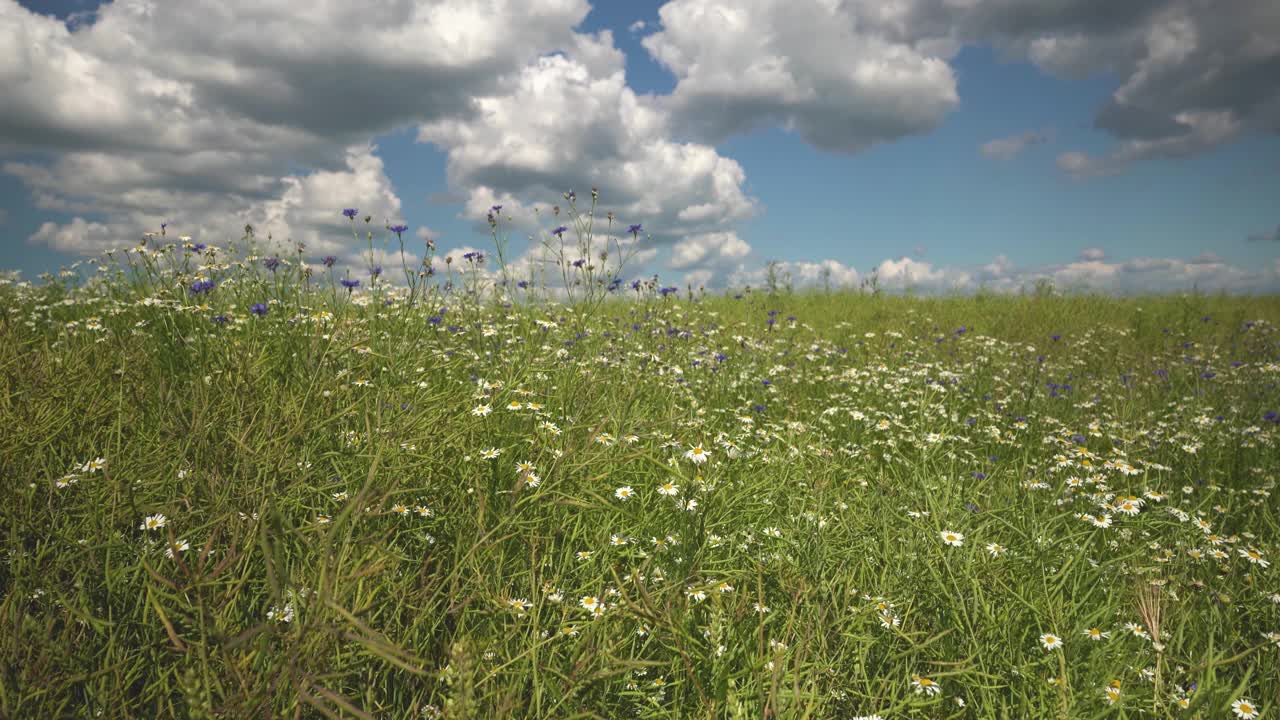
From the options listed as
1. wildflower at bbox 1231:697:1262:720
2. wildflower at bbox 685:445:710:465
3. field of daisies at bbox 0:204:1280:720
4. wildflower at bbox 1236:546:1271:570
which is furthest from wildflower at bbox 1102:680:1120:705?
wildflower at bbox 1236:546:1271:570

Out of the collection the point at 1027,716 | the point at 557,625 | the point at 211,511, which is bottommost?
the point at 1027,716

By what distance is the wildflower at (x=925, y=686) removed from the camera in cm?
185

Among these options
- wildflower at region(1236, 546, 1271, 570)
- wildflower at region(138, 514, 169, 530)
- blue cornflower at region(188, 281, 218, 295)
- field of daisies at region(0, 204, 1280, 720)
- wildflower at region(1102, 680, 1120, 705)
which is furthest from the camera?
blue cornflower at region(188, 281, 218, 295)

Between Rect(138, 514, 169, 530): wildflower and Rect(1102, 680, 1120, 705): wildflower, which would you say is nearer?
Rect(1102, 680, 1120, 705): wildflower

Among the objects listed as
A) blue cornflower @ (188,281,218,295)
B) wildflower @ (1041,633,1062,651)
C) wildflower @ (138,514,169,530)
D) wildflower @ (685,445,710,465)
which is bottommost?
wildflower @ (1041,633,1062,651)

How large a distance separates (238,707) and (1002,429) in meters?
5.67

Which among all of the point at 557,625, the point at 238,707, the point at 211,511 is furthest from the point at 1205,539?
the point at 211,511

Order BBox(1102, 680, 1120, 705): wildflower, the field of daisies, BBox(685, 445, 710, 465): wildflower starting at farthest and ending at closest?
BBox(685, 445, 710, 465): wildflower → BBox(1102, 680, 1120, 705): wildflower → the field of daisies

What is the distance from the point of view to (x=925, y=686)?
191cm

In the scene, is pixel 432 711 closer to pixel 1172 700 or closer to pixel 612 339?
pixel 1172 700

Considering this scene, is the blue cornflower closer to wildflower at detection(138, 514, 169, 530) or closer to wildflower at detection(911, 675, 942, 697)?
wildflower at detection(138, 514, 169, 530)

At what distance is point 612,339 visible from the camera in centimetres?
587

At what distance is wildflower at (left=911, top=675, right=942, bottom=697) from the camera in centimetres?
185

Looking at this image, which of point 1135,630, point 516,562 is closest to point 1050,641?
point 1135,630
